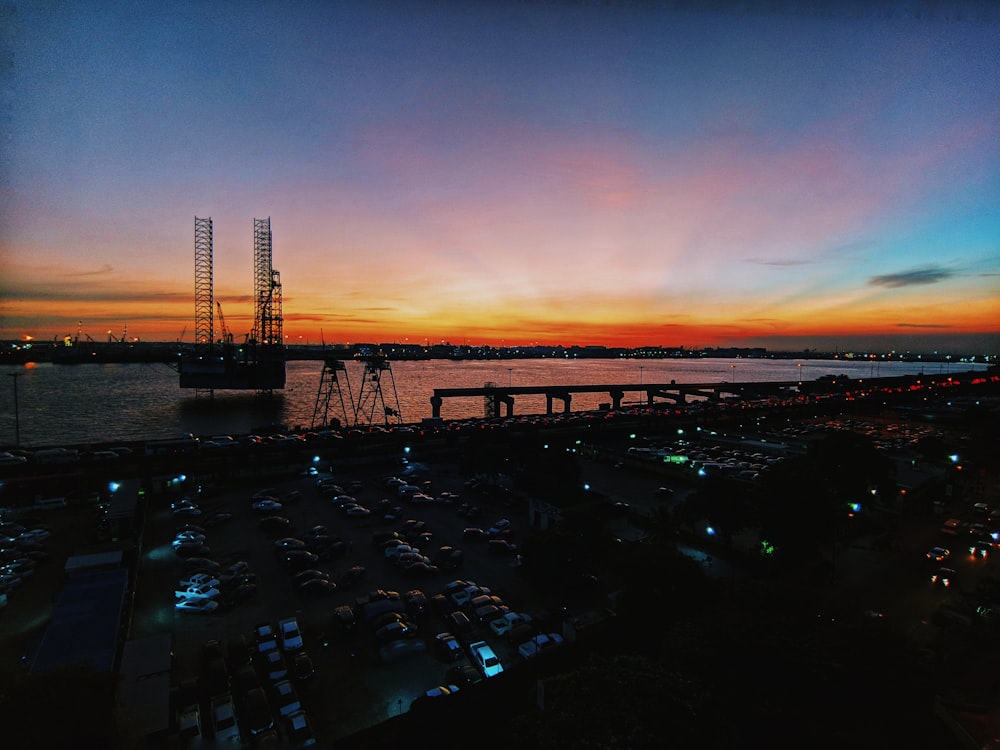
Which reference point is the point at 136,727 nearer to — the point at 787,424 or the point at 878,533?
the point at 878,533

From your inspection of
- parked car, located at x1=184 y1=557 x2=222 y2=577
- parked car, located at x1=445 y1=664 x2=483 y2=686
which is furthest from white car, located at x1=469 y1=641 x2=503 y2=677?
parked car, located at x1=184 y1=557 x2=222 y2=577

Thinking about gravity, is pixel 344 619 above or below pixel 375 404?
above

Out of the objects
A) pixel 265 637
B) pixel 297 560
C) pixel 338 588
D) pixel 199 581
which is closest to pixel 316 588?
pixel 338 588

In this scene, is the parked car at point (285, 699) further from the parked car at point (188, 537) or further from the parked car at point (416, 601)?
the parked car at point (188, 537)

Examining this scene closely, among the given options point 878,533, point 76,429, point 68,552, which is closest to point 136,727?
point 68,552

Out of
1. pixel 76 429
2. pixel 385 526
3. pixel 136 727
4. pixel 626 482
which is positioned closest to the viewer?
pixel 136 727

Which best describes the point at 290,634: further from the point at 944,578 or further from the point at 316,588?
the point at 944,578

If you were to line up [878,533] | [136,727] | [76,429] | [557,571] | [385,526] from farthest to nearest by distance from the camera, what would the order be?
[76,429] → [385,526] → [878,533] → [557,571] → [136,727]
